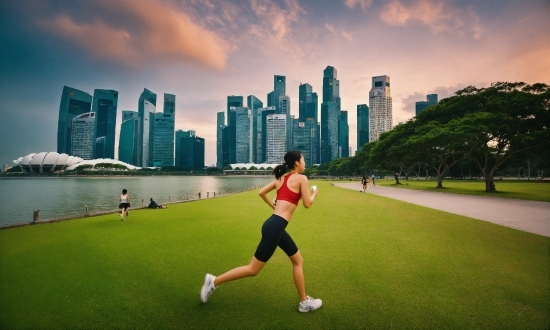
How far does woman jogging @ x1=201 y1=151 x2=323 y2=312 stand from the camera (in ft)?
12.0

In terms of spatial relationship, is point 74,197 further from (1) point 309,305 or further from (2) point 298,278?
(1) point 309,305

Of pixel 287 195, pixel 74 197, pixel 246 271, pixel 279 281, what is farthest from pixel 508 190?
pixel 74 197

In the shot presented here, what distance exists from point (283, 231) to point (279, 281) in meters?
1.63

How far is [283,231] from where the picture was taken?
150 inches

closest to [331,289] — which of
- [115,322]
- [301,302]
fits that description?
[301,302]

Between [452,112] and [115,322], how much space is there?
3858cm

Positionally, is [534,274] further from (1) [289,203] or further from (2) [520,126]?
(2) [520,126]

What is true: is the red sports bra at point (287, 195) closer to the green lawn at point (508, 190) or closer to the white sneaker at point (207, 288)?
the white sneaker at point (207, 288)

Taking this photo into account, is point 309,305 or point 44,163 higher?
point 44,163

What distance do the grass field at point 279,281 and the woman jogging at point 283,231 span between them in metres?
0.31

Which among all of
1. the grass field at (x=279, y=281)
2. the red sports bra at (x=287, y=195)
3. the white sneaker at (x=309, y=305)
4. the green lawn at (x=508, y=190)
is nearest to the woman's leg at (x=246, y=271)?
the grass field at (x=279, y=281)

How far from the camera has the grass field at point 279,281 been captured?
11.9ft

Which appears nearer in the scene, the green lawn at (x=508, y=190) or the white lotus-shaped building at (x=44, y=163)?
the green lawn at (x=508, y=190)

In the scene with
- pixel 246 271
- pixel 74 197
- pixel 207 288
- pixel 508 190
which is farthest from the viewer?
pixel 74 197
